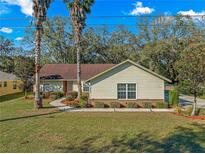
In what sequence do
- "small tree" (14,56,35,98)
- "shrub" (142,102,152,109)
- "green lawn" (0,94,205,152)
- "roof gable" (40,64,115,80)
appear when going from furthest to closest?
"roof gable" (40,64,115,80)
"small tree" (14,56,35,98)
"shrub" (142,102,152,109)
"green lawn" (0,94,205,152)

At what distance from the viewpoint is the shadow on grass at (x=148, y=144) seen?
340 inches

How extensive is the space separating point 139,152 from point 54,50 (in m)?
44.2

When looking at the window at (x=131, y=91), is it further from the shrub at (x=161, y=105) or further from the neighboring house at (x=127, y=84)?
the shrub at (x=161, y=105)

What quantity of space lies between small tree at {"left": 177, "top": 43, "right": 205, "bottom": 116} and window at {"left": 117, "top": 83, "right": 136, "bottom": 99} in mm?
5972

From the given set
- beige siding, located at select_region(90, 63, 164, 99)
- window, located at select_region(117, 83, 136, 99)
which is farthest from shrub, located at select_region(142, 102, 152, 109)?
window, located at select_region(117, 83, 136, 99)

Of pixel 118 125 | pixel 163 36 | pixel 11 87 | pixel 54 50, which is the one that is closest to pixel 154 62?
pixel 163 36

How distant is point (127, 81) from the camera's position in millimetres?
22094

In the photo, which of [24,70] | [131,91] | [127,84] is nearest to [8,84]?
[24,70]

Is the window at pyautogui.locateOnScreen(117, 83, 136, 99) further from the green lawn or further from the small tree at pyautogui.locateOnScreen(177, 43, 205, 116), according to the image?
the green lawn

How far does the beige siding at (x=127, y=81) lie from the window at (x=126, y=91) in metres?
0.32

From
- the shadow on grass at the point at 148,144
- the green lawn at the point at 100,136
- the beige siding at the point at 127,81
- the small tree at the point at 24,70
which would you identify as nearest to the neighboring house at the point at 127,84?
the beige siding at the point at 127,81

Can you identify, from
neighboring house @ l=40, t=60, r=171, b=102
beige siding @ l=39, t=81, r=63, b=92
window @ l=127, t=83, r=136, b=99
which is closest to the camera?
neighboring house @ l=40, t=60, r=171, b=102

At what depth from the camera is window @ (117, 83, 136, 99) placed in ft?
72.8

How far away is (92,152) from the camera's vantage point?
330 inches
